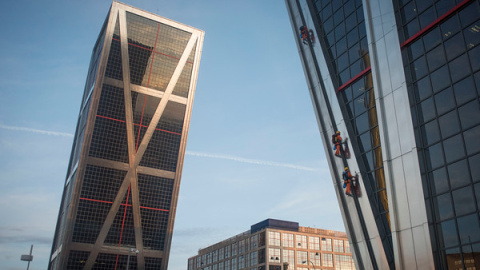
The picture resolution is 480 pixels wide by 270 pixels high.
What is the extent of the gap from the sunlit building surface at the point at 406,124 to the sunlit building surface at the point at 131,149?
49360 millimetres

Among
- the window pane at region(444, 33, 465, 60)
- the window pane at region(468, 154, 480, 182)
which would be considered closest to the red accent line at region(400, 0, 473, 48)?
the window pane at region(444, 33, 465, 60)

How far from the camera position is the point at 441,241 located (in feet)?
93.4

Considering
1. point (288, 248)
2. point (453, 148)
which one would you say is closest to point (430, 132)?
point (453, 148)

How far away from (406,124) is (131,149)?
201ft

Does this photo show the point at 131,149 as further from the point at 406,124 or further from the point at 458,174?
the point at 458,174

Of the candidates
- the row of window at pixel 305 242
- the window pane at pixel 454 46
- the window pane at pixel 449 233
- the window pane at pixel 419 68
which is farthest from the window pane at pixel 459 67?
the row of window at pixel 305 242

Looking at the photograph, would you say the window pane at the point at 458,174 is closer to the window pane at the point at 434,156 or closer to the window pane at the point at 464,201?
A: the window pane at the point at 464,201

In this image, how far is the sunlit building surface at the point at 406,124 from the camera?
2812 cm

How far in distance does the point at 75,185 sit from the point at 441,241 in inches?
2632

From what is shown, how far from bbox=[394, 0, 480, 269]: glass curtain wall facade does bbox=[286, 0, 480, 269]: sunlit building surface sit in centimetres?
6

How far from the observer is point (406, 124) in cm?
3238

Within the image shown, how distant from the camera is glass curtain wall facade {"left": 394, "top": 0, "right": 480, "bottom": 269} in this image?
27.3 metres

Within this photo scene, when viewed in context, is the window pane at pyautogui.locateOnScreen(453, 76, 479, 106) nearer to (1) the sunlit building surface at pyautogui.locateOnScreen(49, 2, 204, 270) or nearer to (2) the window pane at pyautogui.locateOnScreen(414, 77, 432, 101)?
(2) the window pane at pyautogui.locateOnScreen(414, 77, 432, 101)

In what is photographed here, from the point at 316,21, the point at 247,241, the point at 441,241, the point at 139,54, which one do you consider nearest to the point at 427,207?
the point at 441,241
